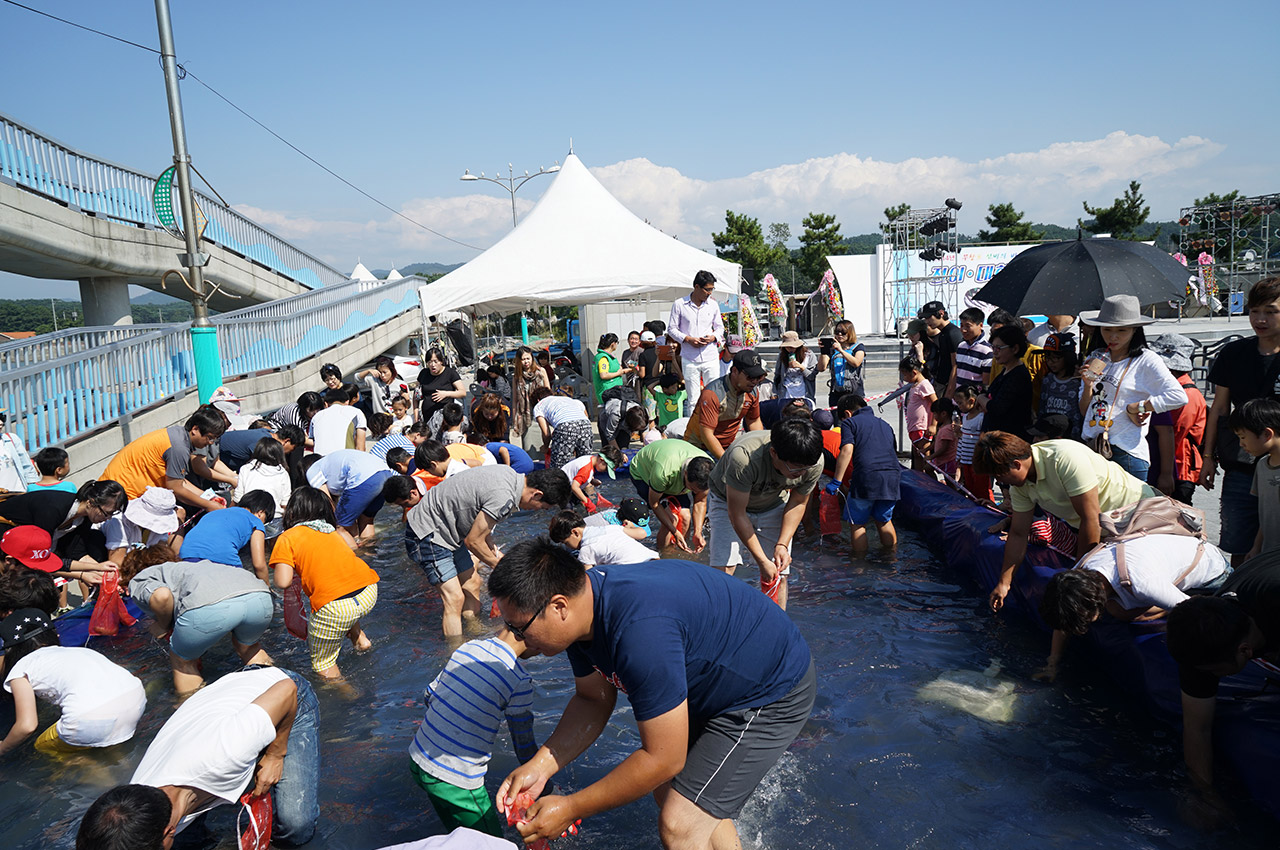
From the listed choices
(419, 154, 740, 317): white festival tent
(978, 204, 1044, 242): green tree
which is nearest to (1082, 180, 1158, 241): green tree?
(978, 204, 1044, 242): green tree

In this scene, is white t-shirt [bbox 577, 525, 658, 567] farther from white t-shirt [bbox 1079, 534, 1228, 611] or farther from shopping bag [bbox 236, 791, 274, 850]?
white t-shirt [bbox 1079, 534, 1228, 611]

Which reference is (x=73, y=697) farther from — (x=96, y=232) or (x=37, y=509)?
(x=96, y=232)

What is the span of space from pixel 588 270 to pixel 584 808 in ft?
34.4

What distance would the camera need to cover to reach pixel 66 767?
4.39m

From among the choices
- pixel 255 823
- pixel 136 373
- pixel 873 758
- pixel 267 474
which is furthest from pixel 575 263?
pixel 255 823

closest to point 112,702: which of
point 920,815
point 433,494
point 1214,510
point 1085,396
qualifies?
point 433,494

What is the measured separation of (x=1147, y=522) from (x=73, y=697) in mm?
5578

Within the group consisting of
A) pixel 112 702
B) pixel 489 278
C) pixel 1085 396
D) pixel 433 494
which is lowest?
pixel 112 702

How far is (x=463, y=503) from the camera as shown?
5551mm

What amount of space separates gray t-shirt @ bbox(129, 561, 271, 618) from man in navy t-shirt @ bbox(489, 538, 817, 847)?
9.22ft

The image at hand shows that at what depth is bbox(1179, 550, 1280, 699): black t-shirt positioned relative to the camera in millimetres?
3305

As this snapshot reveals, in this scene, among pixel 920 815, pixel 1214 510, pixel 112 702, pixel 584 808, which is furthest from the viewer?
pixel 1214 510

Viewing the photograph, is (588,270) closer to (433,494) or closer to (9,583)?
(433,494)

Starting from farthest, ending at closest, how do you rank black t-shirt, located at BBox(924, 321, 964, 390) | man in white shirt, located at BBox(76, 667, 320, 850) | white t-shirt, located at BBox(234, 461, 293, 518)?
black t-shirt, located at BBox(924, 321, 964, 390) → white t-shirt, located at BBox(234, 461, 293, 518) → man in white shirt, located at BBox(76, 667, 320, 850)
